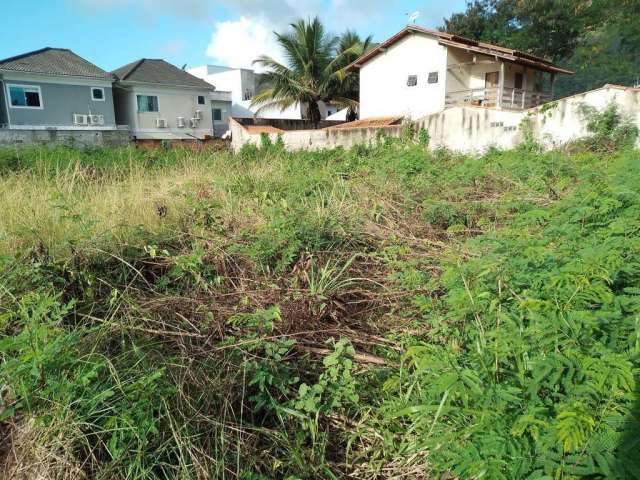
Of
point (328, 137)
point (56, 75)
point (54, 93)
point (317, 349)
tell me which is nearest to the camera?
point (317, 349)

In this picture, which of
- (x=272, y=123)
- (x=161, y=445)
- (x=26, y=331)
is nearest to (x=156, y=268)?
(x=26, y=331)

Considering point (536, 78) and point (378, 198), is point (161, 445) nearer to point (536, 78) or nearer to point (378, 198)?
point (378, 198)

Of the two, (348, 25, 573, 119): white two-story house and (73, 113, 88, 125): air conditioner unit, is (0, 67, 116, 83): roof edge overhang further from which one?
(348, 25, 573, 119): white two-story house

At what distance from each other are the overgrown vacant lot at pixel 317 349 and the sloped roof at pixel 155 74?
73.0ft

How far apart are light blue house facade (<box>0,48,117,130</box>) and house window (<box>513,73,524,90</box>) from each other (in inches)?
795

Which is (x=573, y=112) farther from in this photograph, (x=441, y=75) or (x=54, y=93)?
(x=54, y=93)

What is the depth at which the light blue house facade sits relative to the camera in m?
18.8

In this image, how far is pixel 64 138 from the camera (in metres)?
18.9

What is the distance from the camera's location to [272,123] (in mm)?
20750

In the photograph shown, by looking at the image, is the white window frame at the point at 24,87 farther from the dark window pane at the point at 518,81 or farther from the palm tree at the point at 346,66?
the dark window pane at the point at 518,81

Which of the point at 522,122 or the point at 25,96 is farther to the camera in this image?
the point at 25,96

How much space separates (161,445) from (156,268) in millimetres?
1824

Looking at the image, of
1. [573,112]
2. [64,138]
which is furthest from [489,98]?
[64,138]

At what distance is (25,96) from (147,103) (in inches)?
227
